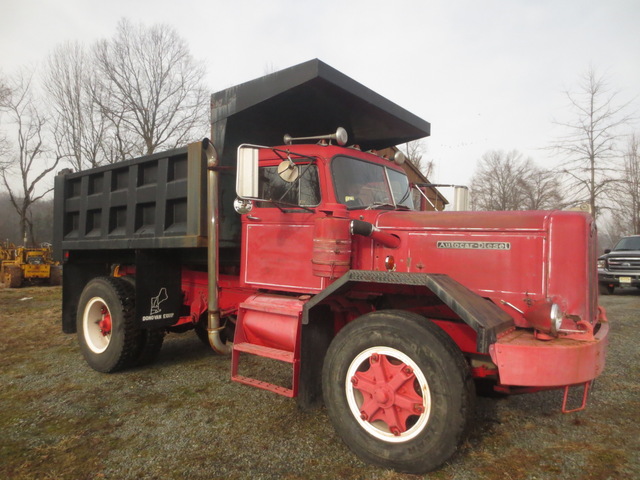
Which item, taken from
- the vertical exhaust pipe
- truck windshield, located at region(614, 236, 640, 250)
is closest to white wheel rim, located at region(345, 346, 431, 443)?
the vertical exhaust pipe

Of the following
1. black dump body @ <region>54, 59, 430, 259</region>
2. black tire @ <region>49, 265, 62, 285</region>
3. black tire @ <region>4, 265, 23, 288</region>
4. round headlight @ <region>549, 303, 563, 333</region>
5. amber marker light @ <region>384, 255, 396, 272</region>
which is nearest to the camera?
round headlight @ <region>549, 303, 563, 333</region>

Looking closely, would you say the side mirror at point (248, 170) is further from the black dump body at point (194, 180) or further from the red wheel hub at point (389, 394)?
→ the red wheel hub at point (389, 394)

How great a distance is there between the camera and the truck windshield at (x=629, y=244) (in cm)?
1359

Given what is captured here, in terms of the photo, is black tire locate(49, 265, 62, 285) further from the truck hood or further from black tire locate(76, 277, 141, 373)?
the truck hood

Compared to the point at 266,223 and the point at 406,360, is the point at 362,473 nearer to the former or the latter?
the point at 406,360

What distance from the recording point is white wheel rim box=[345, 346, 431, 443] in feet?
8.89

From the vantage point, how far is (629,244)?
13.9 metres

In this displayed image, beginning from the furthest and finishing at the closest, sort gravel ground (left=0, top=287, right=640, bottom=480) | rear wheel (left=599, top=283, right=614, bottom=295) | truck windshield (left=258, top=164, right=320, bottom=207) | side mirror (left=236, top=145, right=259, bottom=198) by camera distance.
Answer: rear wheel (left=599, top=283, right=614, bottom=295)
truck windshield (left=258, top=164, right=320, bottom=207)
side mirror (left=236, top=145, right=259, bottom=198)
gravel ground (left=0, top=287, right=640, bottom=480)

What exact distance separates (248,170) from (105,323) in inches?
125

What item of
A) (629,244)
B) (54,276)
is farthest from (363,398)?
(54,276)

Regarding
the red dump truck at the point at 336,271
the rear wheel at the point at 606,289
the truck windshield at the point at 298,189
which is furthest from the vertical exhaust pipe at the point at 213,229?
the rear wheel at the point at 606,289

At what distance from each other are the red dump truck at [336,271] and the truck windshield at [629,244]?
469 inches

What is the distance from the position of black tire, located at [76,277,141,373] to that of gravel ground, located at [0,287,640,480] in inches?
7.8

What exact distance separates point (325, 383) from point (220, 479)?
0.90m
